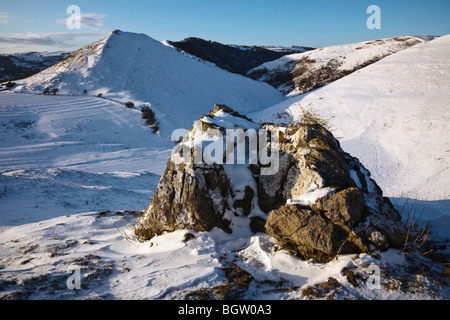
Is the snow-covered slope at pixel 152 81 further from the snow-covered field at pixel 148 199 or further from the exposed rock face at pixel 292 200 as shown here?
the exposed rock face at pixel 292 200

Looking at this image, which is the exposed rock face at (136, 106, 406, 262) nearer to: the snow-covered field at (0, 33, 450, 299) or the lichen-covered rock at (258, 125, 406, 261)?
the lichen-covered rock at (258, 125, 406, 261)

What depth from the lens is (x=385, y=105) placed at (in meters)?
13.3

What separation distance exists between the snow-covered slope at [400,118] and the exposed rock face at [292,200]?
492cm

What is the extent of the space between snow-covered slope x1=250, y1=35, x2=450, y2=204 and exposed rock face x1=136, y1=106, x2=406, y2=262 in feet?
16.1

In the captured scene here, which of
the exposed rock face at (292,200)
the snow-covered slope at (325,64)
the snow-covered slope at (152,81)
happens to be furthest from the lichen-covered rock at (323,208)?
the snow-covered slope at (325,64)

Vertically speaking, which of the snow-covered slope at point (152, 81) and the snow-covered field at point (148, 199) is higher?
the snow-covered slope at point (152, 81)

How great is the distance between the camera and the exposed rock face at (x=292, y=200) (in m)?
3.07

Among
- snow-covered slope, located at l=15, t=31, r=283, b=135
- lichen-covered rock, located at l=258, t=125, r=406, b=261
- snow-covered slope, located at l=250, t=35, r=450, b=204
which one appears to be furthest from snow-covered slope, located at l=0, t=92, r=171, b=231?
snow-covered slope, located at l=250, t=35, r=450, b=204

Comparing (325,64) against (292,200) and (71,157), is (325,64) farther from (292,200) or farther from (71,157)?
(292,200)

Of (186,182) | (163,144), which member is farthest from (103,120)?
(186,182)

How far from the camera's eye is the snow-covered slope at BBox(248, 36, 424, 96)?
102 feet

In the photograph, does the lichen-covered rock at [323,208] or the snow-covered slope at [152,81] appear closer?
the lichen-covered rock at [323,208]

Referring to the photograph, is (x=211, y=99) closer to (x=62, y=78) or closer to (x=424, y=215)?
(x=62, y=78)
